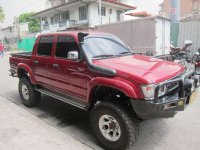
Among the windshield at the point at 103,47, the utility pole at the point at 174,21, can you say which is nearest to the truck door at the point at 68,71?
the windshield at the point at 103,47

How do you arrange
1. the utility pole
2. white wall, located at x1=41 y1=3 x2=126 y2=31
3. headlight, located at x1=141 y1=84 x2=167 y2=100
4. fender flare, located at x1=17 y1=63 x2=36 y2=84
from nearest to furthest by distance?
headlight, located at x1=141 y1=84 x2=167 y2=100 → fender flare, located at x1=17 y1=63 x2=36 y2=84 → the utility pole → white wall, located at x1=41 y1=3 x2=126 y2=31

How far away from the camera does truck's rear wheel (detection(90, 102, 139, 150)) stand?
10.6ft

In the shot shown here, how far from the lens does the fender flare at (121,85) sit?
10.0ft

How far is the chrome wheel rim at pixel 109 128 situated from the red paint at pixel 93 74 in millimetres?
504

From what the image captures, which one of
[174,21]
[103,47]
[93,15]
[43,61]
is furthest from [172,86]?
[93,15]

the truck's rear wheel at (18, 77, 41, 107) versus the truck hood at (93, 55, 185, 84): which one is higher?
the truck hood at (93, 55, 185, 84)

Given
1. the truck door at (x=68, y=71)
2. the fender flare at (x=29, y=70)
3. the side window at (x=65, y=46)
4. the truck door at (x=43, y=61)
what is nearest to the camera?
the truck door at (x=68, y=71)

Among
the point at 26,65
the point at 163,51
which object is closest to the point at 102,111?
the point at 26,65

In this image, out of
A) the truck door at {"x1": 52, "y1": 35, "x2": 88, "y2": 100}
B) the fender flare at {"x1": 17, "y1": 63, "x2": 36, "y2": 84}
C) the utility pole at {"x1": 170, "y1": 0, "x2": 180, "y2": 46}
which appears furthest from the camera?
the utility pole at {"x1": 170, "y1": 0, "x2": 180, "y2": 46}

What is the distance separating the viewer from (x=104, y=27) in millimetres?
14219

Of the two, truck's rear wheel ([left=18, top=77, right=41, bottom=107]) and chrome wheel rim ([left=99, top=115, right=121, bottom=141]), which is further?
truck's rear wheel ([left=18, top=77, right=41, bottom=107])

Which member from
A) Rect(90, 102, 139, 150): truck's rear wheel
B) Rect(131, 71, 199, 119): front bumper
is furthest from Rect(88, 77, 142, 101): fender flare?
Rect(90, 102, 139, 150): truck's rear wheel

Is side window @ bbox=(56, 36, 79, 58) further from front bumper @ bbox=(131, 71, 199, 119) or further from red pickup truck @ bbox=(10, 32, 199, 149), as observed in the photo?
front bumper @ bbox=(131, 71, 199, 119)

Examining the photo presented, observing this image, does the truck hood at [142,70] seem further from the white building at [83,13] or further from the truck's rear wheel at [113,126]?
the white building at [83,13]
